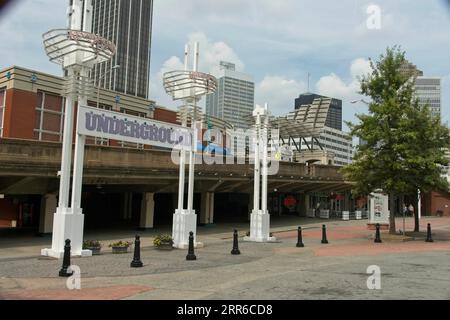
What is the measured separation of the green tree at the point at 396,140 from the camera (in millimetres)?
22391

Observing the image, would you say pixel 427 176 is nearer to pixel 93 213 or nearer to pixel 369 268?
pixel 369 268

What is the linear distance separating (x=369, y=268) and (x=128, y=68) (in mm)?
35873

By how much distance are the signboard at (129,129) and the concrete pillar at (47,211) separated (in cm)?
833

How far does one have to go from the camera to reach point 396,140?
2272 cm

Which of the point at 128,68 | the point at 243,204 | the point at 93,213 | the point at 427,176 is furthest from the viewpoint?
the point at 243,204

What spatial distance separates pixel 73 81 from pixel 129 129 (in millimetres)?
2672

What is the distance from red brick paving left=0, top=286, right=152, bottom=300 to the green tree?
1618 centimetres

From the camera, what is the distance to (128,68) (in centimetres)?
4416

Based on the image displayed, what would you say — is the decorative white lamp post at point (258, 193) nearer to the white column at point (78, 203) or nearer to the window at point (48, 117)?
the white column at point (78, 203)

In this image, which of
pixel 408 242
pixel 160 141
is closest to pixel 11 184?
pixel 160 141

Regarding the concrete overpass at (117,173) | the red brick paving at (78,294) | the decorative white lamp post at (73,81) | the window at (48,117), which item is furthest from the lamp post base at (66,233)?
the window at (48,117)

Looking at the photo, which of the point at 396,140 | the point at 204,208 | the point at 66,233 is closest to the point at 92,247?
the point at 66,233

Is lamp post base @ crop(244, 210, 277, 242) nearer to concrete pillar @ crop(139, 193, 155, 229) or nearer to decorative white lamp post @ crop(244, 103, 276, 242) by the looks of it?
decorative white lamp post @ crop(244, 103, 276, 242)

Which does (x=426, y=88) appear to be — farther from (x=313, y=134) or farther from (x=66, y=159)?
(x=313, y=134)
